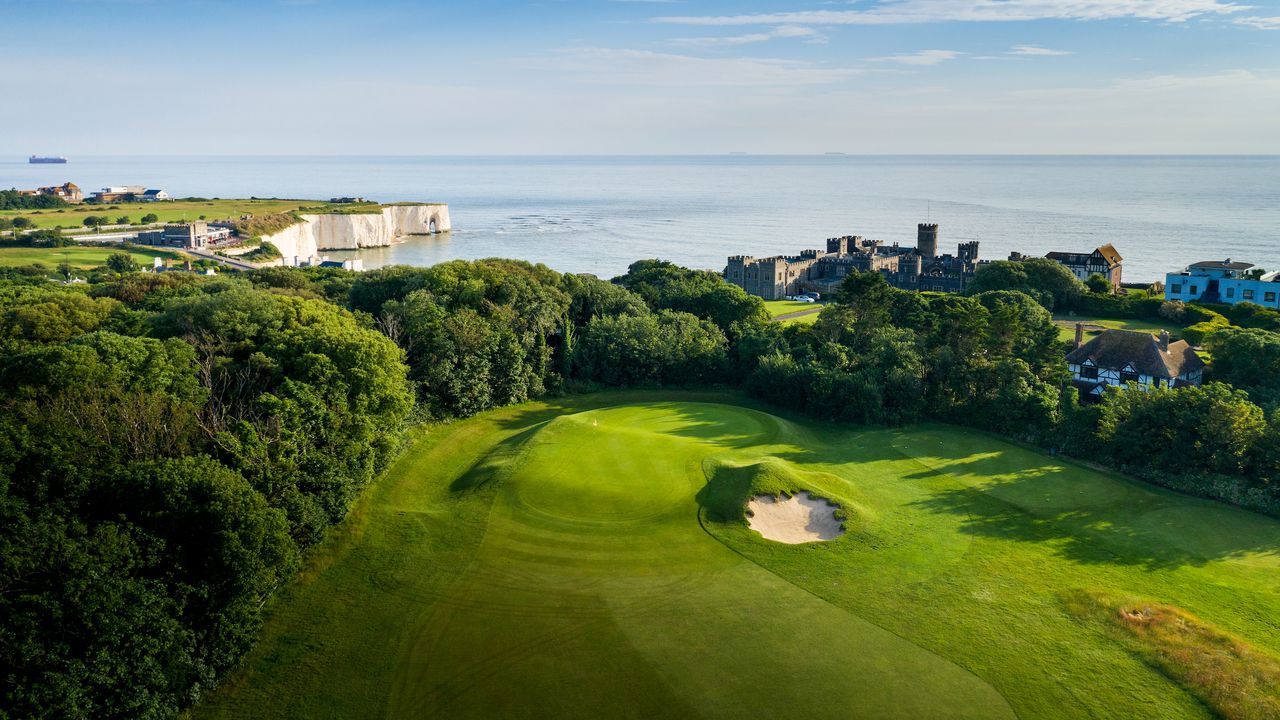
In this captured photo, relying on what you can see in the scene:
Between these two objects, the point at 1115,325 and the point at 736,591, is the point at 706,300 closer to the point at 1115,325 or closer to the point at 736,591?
the point at 736,591

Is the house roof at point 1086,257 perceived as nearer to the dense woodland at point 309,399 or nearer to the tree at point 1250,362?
the dense woodland at point 309,399

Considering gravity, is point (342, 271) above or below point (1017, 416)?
above

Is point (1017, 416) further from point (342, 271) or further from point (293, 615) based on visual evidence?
point (342, 271)

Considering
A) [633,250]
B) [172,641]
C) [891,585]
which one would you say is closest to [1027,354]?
[891,585]

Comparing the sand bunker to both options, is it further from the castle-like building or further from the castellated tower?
the castellated tower

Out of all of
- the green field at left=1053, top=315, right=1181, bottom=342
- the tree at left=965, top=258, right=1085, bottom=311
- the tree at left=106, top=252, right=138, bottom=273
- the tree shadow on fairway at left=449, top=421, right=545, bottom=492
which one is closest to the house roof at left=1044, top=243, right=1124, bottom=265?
the tree at left=965, top=258, right=1085, bottom=311
